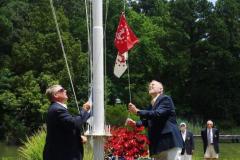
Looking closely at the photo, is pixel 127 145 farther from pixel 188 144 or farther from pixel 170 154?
pixel 188 144

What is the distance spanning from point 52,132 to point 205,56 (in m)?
52.7

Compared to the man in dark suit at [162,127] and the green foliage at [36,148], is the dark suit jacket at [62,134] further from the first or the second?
the green foliage at [36,148]

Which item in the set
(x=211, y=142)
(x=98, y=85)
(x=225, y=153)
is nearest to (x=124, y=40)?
(x=98, y=85)

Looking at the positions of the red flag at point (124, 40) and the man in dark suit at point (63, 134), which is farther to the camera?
the red flag at point (124, 40)

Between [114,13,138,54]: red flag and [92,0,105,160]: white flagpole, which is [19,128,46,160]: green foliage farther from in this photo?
[92,0,105,160]: white flagpole

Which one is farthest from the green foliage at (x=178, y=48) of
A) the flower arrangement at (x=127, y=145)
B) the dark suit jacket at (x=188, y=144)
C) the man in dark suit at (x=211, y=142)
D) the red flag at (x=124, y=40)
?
the red flag at (x=124, y=40)

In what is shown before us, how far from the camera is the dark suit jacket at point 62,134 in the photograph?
23.7 ft

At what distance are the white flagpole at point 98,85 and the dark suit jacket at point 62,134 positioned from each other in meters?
2.74

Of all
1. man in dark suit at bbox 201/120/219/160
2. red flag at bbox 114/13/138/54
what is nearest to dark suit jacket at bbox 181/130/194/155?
man in dark suit at bbox 201/120/219/160

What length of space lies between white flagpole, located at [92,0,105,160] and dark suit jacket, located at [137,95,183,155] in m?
2.14

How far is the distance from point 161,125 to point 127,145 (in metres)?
5.10

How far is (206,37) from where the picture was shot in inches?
2356

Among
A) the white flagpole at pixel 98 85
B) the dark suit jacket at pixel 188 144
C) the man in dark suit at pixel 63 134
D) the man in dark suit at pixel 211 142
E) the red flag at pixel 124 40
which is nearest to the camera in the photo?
the man in dark suit at pixel 63 134

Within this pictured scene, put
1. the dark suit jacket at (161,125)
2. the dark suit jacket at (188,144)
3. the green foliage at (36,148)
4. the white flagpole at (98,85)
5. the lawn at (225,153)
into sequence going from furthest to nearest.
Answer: the lawn at (225,153) < the dark suit jacket at (188,144) < the green foliage at (36,148) < the white flagpole at (98,85) < the dark suit jacket at (161,125)
